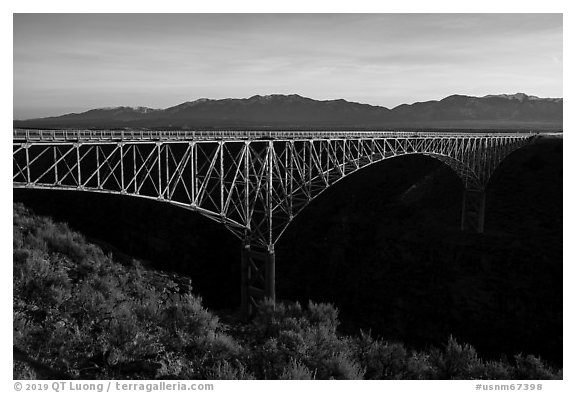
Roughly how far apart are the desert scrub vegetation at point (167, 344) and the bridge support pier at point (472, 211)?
100 ft

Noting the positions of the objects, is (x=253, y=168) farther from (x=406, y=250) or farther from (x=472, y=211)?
Result: (x=472, y=211)

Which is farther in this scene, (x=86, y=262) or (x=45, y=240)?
(x=45, y=240)

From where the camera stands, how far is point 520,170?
57188mm

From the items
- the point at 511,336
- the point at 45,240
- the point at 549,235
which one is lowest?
the point at 511,336

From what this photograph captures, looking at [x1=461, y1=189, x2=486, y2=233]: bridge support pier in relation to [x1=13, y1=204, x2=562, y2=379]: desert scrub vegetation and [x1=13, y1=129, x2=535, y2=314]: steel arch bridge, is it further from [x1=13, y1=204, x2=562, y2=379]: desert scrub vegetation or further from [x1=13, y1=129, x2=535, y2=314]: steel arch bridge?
[x1=13, y1=204, x2=562, y2=379]: desert scrub vegetation

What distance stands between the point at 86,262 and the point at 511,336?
3248cm

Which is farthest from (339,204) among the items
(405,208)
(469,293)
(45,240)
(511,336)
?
(45,240)

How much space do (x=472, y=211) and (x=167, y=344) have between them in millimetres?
40849

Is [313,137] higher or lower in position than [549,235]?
higher

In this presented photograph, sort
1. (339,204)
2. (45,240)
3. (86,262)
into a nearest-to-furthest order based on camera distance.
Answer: (86,262), (45,240), (339,204)

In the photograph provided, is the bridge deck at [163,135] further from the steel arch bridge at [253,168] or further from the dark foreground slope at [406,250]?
the dark foreground slope at [406,250]

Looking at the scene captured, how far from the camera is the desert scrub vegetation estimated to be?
14094 mm

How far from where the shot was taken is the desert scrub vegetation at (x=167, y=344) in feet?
46.2

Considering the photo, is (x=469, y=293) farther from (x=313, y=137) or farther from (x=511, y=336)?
(x=313, y=137)
